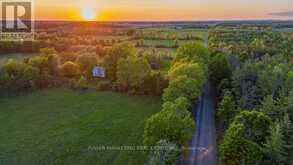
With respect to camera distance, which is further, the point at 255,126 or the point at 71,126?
the point at 71,126

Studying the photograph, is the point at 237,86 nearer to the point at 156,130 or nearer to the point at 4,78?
the point at 156,130

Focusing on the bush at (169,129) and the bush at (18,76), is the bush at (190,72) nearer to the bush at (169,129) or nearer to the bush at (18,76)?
the bush at (169,129)

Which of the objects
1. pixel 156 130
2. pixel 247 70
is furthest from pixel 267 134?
pixel 247 70

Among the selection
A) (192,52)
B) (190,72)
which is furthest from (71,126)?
(192,52)

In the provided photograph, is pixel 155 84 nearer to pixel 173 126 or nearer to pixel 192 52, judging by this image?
pixel 192 52

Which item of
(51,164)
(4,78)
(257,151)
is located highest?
(4,78)

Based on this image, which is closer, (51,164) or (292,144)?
(292,144)

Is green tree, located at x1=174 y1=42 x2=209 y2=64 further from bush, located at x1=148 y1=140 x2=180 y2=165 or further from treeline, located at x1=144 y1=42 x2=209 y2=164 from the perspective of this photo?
bush, located at x1=148 y1=140 x2=180 y2=165
